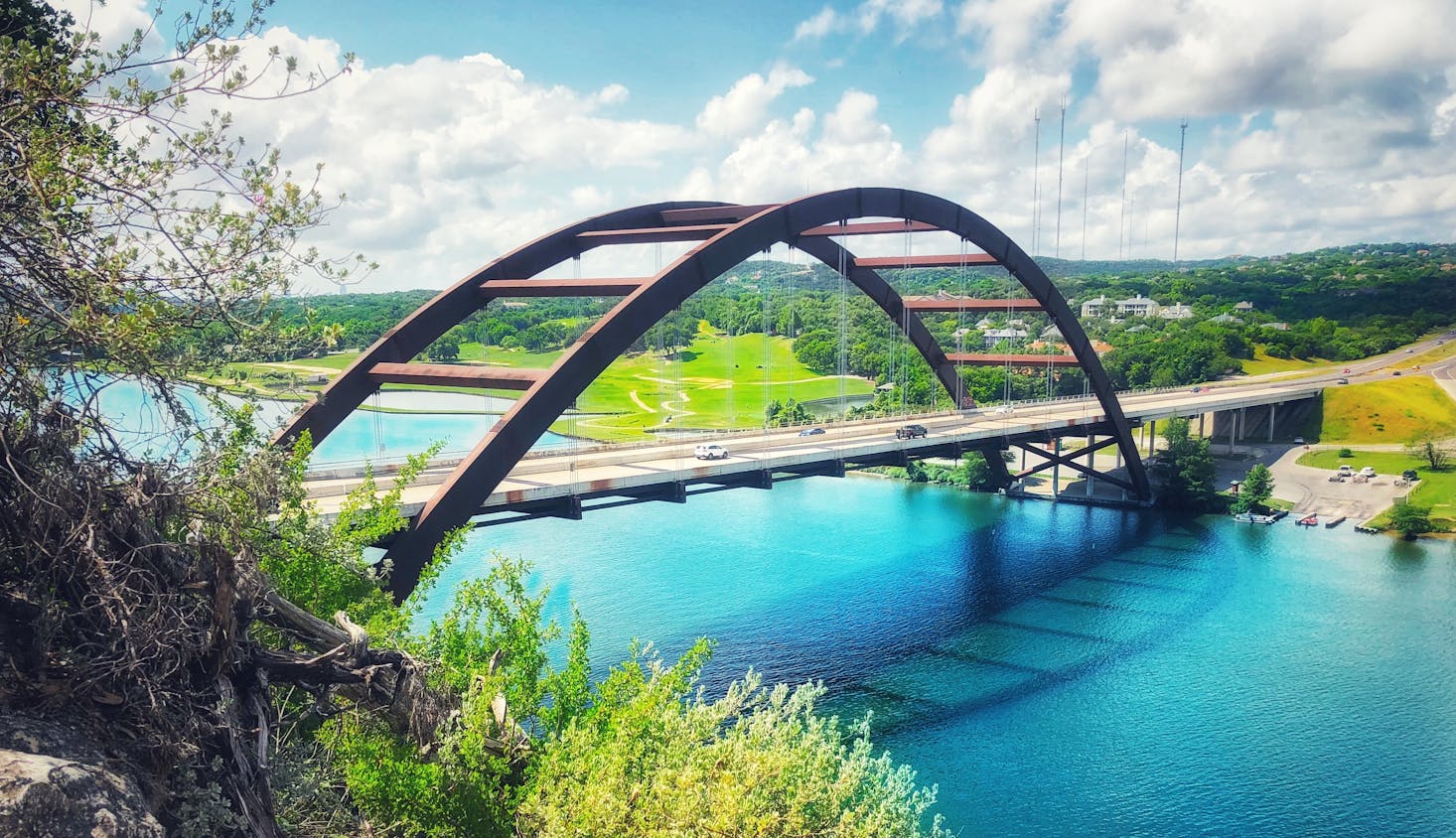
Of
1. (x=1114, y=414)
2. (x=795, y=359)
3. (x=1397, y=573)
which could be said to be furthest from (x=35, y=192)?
(x=795, y=359)

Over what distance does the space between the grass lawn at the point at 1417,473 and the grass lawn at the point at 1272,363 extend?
75.1 ft

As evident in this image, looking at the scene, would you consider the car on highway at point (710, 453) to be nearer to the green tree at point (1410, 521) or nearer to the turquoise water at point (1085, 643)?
the turquoise water at point (1085, 643)

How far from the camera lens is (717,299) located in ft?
337

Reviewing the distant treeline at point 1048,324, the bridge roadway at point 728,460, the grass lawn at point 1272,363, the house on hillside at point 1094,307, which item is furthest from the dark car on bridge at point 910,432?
the house on hillside at point 1094,307

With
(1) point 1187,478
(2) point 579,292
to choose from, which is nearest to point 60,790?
(2) point 579,292

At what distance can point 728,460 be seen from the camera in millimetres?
29312

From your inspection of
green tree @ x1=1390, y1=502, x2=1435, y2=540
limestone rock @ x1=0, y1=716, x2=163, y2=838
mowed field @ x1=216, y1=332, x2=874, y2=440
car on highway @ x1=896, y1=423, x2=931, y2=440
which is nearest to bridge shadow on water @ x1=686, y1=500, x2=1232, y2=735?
car on highway @ x1=896, y1=423, x2=931, y2=440

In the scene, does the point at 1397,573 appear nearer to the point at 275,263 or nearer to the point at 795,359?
the point at 275,263

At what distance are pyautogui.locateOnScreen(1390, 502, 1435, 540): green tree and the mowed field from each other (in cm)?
3250

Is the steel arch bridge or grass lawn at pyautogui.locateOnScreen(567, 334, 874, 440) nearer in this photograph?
the steel arch bridge

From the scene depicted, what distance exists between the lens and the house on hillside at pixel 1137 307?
99.5m

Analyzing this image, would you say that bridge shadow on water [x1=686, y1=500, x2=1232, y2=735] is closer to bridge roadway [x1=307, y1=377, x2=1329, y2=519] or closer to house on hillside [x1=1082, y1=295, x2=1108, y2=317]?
bridge roadway [x1=307, y1=377, x2=1329, y2=519]

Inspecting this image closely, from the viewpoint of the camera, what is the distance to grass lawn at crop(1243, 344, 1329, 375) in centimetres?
7838

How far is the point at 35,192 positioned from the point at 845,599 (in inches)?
1154
